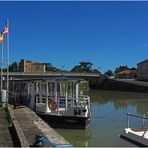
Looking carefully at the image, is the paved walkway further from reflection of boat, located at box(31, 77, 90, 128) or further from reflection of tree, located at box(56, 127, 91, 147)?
reflection of boat, located at box(31, 77, 90, 128)

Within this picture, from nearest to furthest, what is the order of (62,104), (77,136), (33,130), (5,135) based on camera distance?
(5,135)
(33,130)
(77,136)
(62,104)

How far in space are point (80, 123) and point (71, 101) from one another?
7.94 feet

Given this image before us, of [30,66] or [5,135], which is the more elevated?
[30,66]

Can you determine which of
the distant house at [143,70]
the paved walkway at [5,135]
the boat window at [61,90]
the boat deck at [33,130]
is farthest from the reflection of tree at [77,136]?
the distant house at [143,70]

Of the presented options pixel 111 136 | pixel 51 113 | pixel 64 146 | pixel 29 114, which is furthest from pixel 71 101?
pixel 64 146

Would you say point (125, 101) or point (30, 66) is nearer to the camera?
point (125, 101)

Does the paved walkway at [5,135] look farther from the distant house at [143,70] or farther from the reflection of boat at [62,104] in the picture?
the distant house at [143,70]

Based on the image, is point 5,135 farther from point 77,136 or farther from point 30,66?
point 30,66

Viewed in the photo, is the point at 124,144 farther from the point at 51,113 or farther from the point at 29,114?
the point at 51,113

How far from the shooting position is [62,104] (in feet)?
84.3

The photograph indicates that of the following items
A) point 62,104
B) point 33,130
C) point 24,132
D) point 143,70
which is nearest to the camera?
point 24,132

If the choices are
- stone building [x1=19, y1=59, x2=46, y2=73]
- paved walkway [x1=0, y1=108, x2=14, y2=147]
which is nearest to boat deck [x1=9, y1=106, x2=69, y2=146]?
paved walkway [x1=0, y1=108, x2=14, y2=147]

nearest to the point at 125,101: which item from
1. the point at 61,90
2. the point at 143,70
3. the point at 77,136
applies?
the point at 61,90

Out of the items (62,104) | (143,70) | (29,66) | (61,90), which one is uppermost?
(29,66)
